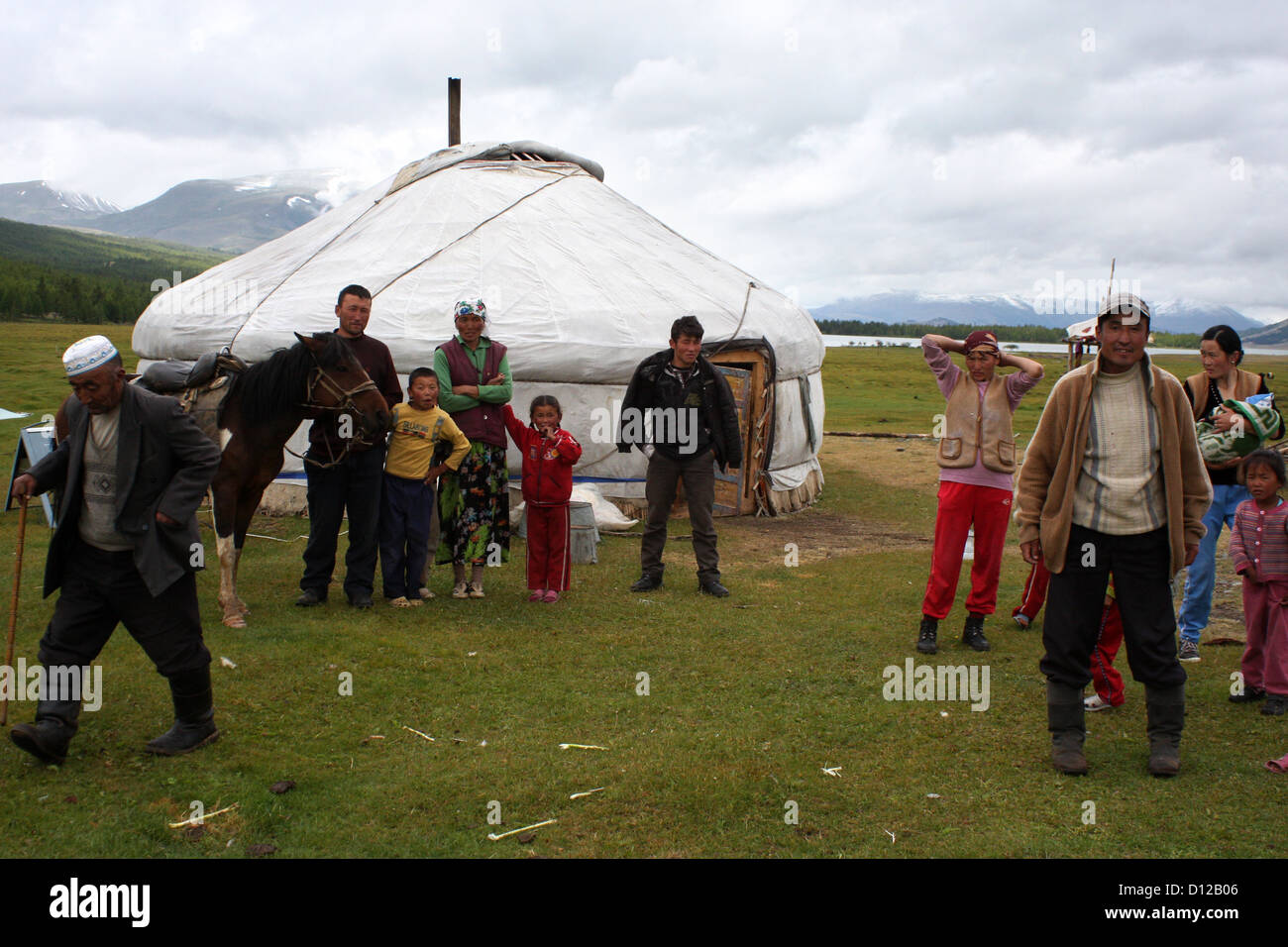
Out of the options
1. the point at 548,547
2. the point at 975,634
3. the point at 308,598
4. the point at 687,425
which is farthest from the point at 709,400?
the point at 308,598

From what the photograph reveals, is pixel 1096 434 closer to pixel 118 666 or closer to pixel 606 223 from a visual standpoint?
pixel 118 666

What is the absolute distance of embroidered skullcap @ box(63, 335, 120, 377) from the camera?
10.5 ft

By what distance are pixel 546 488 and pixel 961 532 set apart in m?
2.44

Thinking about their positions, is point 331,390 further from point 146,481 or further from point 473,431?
point 146,481

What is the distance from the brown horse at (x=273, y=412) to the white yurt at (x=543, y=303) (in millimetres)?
3033

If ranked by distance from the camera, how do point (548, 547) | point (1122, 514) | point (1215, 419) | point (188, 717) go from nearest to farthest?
point (1122, 514)
point (188, 717)
point (1215, 419)
point (548, 547)

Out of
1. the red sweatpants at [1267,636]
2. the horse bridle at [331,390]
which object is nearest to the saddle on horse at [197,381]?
the horse bridle at [331,390]

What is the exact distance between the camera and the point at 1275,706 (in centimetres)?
402

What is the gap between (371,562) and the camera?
563 centimetres

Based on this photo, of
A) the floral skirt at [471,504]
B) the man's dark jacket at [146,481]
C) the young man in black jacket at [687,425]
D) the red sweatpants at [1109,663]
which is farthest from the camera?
the young man in black jacket at [687,425]

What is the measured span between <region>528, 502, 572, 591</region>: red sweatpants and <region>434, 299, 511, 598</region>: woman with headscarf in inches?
10.5

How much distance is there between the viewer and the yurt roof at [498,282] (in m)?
8.43

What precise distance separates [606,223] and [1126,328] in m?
7.68

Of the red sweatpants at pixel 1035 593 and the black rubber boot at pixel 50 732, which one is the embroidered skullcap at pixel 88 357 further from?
the red sweatpants at pixel 1035 593
